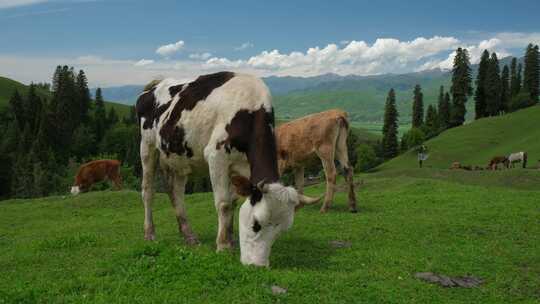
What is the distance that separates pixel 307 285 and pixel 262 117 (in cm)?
346

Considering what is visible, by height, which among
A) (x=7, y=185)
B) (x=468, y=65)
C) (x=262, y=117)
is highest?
(x=468, y=65)

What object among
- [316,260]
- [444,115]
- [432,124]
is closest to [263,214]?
[316,260]

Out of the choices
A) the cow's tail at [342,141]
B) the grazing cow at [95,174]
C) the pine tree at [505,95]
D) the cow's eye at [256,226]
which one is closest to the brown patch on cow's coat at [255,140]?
the cow's eye at [256,226]

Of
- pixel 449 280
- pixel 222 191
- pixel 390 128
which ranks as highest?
pixel 222 191

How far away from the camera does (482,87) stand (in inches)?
4168

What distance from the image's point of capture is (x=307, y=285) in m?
7.75

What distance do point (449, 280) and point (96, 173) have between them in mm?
29804

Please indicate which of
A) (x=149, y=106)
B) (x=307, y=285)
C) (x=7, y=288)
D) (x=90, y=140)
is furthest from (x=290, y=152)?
(x=90, y=140)

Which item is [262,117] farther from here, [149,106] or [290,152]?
[290,152]

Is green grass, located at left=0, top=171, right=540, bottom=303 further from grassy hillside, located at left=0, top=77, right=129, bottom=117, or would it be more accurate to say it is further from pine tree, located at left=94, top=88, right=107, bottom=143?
grassy hillside, located at left=0, top=77, right=129, bottom=117

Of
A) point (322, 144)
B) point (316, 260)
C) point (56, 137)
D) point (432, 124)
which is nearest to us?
point (316, 260)

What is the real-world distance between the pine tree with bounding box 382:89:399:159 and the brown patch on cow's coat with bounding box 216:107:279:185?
318 feet

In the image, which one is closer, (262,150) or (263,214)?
(263,214)

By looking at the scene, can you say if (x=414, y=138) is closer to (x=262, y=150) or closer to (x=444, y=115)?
(x=444, y=115)
